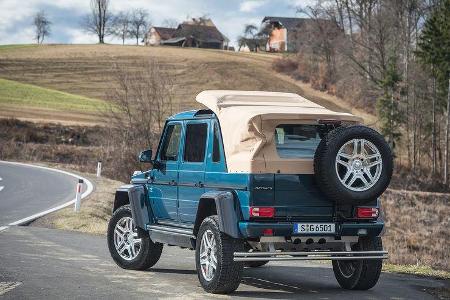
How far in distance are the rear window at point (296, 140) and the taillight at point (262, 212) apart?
66 centimetres

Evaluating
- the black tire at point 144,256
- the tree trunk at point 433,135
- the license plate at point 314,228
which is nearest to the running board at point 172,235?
the black tire at point 144,256

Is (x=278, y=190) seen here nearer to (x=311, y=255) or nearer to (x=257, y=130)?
(x=257, y=130)

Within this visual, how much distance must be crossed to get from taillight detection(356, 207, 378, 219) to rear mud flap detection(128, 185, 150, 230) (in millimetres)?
2990

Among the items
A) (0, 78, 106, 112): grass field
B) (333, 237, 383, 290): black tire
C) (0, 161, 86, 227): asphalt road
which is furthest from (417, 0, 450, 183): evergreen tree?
(333, 237, 383, 290): black tire

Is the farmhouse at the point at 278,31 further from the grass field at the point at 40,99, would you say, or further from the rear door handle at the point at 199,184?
the rear door handle at the point at 199,184

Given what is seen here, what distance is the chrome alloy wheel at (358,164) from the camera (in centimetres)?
873

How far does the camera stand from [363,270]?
952 centimetres

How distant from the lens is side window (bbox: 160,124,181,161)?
10461 mm

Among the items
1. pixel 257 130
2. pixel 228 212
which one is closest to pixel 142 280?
pixel 228 212

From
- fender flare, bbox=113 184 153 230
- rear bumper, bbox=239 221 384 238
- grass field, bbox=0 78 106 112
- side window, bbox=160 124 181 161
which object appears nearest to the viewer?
rear bumper, bbox=239 221 384 238

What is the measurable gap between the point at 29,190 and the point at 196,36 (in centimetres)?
10617

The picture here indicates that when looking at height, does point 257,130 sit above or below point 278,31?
below

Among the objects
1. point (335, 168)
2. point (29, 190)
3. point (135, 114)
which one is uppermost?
point (135, 114)

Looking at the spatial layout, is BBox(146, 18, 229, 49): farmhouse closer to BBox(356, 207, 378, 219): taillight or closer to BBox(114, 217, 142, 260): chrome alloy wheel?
BBox(114, 217, 142, 260): chrome alloy wheel
